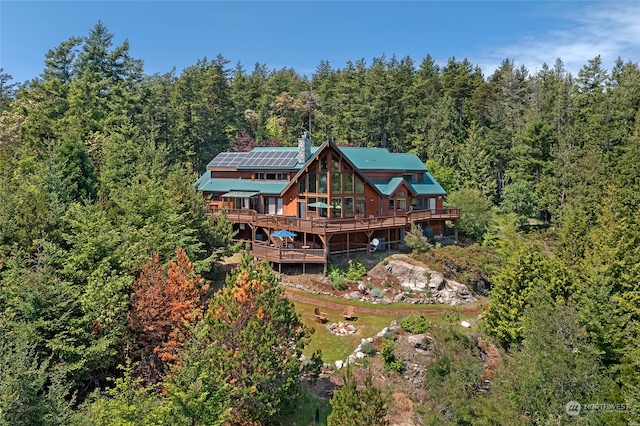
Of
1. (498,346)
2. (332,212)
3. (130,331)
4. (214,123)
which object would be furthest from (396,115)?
(130,331)

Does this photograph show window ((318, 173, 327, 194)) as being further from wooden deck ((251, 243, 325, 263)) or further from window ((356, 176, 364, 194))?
wooden deck ((251, 243, 325, 263))

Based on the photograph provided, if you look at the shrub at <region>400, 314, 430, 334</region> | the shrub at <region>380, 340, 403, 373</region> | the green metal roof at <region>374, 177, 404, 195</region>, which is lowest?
the shrub at <region>380, 340, 403, 373</region>

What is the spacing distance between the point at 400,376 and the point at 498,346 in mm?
6749

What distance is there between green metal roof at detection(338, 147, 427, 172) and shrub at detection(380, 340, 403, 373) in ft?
68.6

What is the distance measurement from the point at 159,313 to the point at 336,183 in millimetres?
20597

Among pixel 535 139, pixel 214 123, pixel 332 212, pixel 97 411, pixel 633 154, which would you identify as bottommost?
pixel 97 411

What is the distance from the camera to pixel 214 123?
64250mm

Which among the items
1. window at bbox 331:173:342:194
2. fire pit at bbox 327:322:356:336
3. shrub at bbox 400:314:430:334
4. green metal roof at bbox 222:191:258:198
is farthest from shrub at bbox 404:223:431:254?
green metal roof at bbox 222:191:258:198

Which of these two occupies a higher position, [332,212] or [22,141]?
[22,141]

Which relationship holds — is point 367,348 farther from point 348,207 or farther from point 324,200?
point 348,207

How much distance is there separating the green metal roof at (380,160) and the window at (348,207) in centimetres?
472

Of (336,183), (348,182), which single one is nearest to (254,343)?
(336,183)

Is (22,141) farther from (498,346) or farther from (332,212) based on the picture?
(498,346)

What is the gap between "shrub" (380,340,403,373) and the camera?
71.5ft
